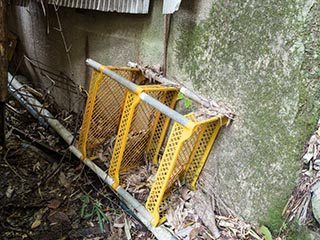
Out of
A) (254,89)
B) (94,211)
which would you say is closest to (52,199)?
(94,211)

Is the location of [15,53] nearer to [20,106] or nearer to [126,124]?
[20,106]

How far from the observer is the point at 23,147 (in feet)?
8.84

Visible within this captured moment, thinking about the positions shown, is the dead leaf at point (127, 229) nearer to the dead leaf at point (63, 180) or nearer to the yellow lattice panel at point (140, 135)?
the yellow lattice panel at point (140, 135)

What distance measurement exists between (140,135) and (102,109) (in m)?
0.41

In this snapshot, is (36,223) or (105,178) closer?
(36,223)

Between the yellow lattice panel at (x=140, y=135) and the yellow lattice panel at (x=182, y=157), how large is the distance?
34 centimetres

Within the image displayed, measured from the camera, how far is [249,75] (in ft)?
5.56

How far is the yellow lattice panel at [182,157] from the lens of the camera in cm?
173

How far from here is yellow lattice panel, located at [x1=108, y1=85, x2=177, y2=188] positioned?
214 centimetres

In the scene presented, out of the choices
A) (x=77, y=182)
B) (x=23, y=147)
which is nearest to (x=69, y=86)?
(x=23, y=147)

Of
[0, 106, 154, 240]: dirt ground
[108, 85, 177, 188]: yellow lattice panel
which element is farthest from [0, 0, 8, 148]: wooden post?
[108, 85, 177, 188]: yellow lattice panel

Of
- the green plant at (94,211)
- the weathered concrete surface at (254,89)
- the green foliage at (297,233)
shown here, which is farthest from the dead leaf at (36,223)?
the green foliage at (297,233)

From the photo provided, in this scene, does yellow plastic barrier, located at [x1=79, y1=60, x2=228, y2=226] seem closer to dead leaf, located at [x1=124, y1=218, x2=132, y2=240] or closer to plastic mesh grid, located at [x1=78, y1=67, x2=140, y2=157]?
plastic mesh grid, located at [x1=78, y1=67, x2=140, y2=157]

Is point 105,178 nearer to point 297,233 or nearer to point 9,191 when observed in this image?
point 9,191
